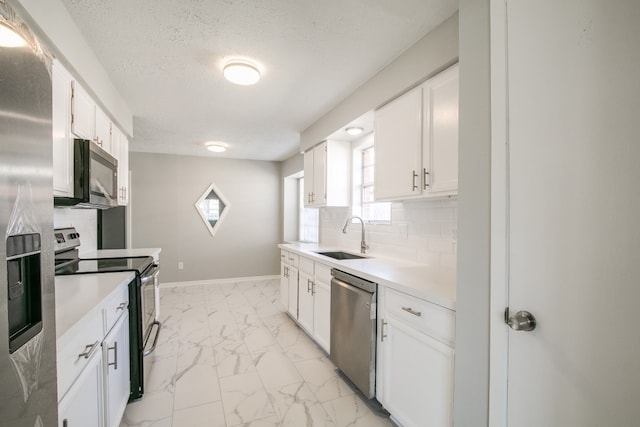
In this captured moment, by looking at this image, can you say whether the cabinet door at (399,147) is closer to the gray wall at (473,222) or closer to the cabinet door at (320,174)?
the gray wall at (473,222)

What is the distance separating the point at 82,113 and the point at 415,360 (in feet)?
8.58

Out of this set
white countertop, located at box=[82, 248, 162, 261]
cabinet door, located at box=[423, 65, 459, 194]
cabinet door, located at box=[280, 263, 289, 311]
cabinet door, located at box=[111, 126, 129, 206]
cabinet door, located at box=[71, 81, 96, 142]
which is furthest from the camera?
cabinet door, located at box=[280, 263, 289, 311]

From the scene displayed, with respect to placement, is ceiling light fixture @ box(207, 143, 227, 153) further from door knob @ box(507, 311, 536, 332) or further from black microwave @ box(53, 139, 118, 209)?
door knob @ box(507, 311, 536, 332)

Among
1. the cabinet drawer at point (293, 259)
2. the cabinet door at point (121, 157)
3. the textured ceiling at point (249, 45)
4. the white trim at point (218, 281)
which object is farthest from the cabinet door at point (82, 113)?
the white trim at point (218, 281)

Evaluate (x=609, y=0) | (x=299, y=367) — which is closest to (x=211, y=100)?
(x=299, y=367)

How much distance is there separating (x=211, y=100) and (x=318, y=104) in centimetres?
105

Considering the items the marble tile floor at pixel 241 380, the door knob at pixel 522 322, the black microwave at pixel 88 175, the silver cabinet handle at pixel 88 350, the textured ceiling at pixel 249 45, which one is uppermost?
the textured ceiling at pixel 249 45

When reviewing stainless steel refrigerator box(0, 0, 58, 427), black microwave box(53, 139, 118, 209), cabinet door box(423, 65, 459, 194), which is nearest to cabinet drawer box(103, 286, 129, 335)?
black microwave box(53, 139, 118, 209)

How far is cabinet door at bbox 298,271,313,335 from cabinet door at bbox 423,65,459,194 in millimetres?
1588

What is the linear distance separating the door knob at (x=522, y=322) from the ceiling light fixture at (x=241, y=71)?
214 cm

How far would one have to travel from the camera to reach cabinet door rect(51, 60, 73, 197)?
1.56 meters

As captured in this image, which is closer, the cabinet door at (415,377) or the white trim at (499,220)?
the white trim at (499,220)

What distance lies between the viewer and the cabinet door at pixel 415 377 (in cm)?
138

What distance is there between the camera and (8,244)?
1.51ft
